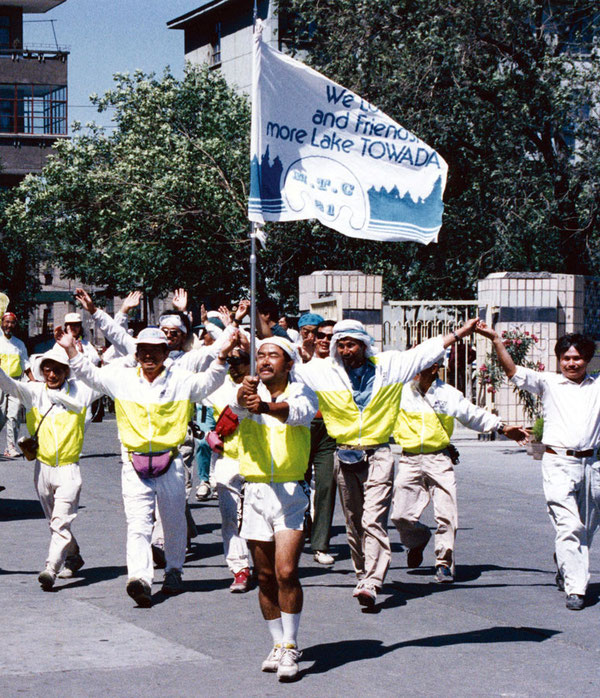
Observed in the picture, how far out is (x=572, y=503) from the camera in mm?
8633

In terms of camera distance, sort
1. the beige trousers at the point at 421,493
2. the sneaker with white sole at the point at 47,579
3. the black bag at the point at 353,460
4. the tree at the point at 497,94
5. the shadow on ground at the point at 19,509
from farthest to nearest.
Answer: the tree at the point at 497,94 → the shadow on ground at the point at 19,509 → the beige trousers at the point at 421,493 → the sneaker with white sole at the point at 47,579 → the black bag at the point at 353,460

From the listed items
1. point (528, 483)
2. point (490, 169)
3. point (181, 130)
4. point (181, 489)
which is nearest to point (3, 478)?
point (528, 483)

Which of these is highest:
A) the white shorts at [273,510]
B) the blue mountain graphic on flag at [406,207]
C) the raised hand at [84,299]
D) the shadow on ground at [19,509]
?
the blue mountain graphic on flag at [406,207]

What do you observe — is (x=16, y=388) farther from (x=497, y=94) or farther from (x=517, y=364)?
(x=497, y=94)

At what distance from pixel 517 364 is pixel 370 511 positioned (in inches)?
464

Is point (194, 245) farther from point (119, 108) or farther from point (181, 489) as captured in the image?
point (181, 489)

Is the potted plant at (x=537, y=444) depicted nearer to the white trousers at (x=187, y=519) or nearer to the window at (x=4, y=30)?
the white trousers at (x=187, y=519)

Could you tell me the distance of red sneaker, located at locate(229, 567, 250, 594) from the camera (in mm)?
8711

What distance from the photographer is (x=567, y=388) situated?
8766 millimetres

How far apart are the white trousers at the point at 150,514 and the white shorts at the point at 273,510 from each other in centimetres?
154

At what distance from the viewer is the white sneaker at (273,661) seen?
6508 millimetres

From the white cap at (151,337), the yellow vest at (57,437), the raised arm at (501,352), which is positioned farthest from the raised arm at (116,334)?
the raised arm at (501,352)

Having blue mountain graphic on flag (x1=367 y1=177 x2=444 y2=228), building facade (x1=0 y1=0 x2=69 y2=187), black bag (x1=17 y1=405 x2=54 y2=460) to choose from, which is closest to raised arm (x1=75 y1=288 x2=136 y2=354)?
black bag (x1=17 y1=405 x2=54 y2=460)

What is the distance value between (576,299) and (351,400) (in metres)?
12.6
